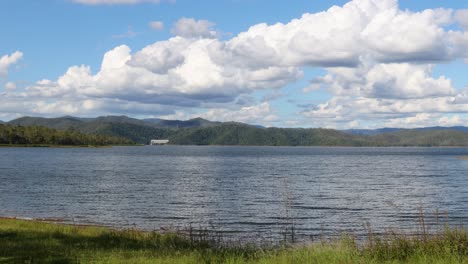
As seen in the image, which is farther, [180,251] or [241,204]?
[241,204]

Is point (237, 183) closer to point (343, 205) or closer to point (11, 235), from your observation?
point (343, 205)

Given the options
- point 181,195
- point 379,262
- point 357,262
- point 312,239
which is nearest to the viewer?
point 357,262

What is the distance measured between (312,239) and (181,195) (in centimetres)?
3825

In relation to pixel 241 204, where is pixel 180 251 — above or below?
above

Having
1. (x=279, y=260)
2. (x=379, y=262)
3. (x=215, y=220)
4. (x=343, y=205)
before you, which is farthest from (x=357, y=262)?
(x=343, y=205)

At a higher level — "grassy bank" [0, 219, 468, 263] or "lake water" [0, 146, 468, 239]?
"grassy bank" [0, 219, 468, 263]

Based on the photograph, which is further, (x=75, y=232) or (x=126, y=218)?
(x=126, y=218)

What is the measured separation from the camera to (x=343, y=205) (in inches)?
2510

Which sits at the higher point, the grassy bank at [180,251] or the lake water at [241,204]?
the grassy bank at [180,251]

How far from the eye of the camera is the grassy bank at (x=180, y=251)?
20.6 metres

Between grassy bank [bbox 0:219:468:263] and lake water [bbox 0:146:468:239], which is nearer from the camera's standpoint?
grassy bank [bbox 0:219:468:263]

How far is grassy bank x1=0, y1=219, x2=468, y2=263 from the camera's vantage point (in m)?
20.6

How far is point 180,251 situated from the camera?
24.4 m

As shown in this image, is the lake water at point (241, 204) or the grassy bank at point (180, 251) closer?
the grassy bank at point (180, 251)
